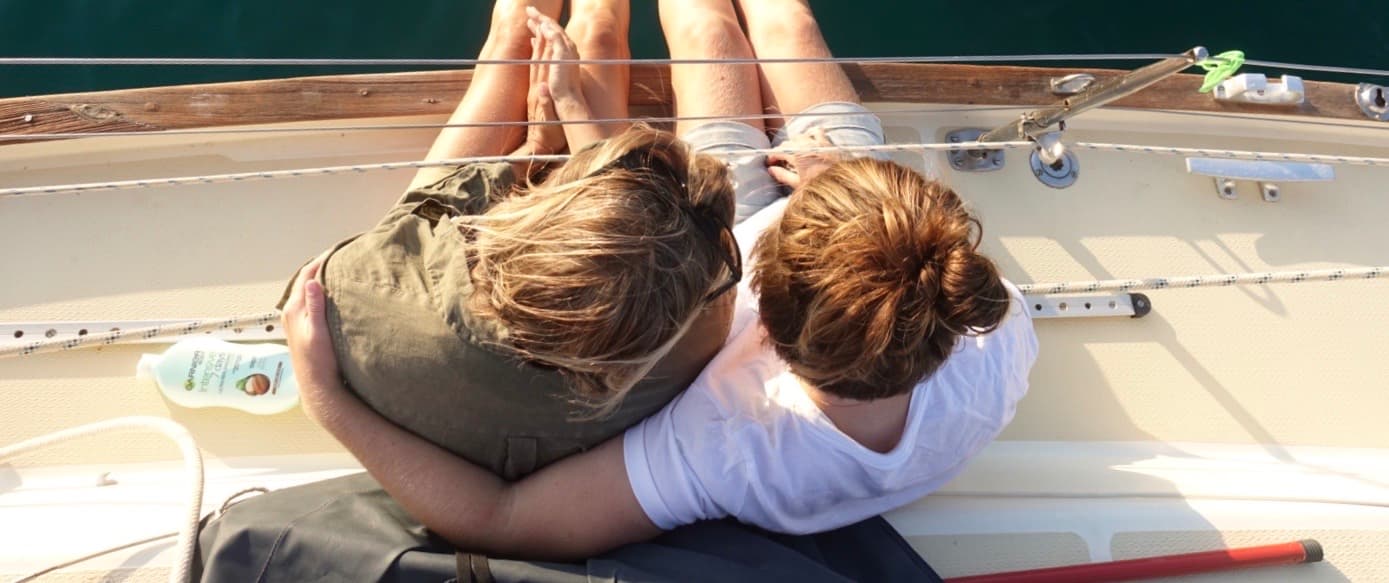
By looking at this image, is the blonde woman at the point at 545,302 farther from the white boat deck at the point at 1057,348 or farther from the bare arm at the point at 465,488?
the white boat deck at the point at 1057,348

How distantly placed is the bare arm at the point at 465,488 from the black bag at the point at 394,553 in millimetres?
28

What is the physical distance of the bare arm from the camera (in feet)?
2.68

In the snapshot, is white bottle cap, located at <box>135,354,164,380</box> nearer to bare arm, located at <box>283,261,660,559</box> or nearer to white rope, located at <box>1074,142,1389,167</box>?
bare arm, located at <box>283,261,660,559</box>

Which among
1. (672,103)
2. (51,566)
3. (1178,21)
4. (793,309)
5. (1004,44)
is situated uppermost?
(1178,21)

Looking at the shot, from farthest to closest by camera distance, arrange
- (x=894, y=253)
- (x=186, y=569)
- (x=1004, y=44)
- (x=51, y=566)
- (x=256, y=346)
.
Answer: (x=1004, y=44) < (x=256, y=346) < (x=51, y=566) < (x=186, y=569) < (x=894, y=253)

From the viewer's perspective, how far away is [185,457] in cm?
90

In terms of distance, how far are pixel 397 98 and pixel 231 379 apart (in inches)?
20.3

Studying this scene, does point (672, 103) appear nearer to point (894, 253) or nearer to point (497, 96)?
point (497, 96)

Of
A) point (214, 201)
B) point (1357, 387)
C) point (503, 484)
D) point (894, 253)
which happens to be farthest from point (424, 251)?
point (1357, 387)

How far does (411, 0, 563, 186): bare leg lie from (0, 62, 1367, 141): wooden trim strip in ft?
0.26

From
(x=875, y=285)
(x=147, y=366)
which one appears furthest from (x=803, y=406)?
(x=147, y=366)

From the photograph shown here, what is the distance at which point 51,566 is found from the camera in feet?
3.03

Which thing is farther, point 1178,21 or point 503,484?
point 1178,21

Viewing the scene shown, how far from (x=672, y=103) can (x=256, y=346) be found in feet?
2.36
